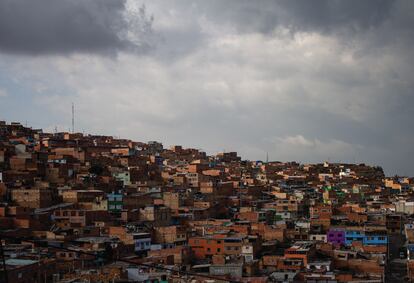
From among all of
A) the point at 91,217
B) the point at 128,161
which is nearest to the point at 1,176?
the point at 91,217

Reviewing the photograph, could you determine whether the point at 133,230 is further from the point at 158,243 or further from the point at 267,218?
the point at 267,218

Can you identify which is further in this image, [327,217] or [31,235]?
[327,217]

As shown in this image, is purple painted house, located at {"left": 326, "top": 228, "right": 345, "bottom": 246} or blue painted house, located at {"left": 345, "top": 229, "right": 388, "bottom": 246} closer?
blue painted house, located at {"left": 345, "top": 229, "right": 388, "bottom": 246}

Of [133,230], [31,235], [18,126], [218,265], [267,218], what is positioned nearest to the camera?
[218,265]

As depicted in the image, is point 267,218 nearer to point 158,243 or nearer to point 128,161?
point 158,243

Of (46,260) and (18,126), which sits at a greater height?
(18,126)

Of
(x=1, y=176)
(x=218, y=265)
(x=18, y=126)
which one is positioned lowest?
(x=218, y=265)

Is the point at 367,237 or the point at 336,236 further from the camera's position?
the point at 336,236

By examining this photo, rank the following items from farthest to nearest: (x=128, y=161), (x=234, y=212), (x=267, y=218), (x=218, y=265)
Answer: (x=128, y=161) < (x=234, y=212) < (x=267, y=218) < (x=218, y=265)

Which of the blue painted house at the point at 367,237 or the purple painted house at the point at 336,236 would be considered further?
the purple painted house at the point at 336,236
